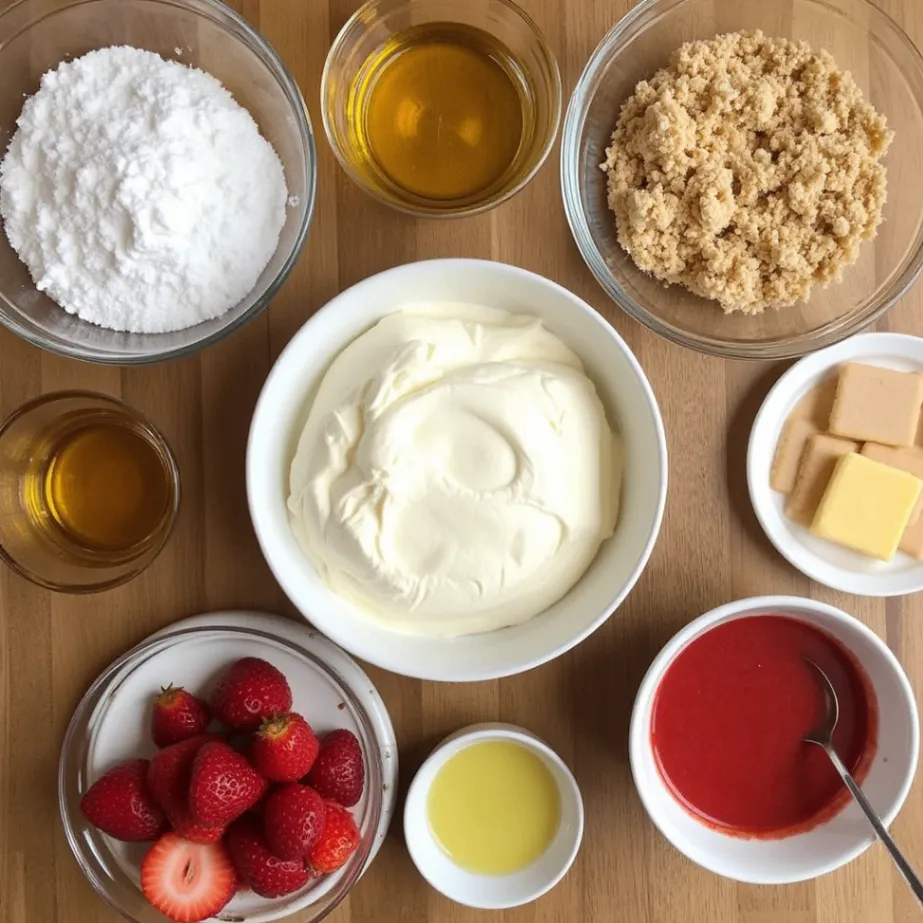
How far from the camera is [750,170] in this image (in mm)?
918

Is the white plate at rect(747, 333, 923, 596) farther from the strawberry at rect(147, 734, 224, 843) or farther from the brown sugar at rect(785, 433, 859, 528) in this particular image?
the strawberry at rect(147, 734, 224, 843)

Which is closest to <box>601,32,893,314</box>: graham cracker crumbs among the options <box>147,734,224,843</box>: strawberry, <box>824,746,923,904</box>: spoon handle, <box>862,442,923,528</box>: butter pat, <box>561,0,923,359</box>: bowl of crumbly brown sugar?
<box>561,0,923,359</box>: bowl of crumbly brown sugar

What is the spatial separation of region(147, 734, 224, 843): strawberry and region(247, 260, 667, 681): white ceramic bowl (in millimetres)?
228

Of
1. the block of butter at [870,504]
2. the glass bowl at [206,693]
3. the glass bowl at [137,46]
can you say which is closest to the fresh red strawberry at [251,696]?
the glass bowl at [206,693]

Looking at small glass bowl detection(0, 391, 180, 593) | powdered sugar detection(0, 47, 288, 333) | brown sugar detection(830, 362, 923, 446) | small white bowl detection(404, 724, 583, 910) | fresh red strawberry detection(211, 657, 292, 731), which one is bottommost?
small white bowl detection(404, 724, 583, 910)

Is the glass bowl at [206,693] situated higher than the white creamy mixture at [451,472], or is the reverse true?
the white creamy mixture at [451,472]

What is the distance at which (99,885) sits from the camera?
99cm

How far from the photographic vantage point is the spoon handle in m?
0.91

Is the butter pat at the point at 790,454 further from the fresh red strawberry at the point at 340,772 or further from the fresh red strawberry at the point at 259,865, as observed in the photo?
the fresh red strawberry at the point at 259,865

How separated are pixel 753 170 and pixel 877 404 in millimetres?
315

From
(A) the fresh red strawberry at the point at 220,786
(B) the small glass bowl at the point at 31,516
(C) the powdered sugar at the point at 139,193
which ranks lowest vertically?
(A) the fresh red strawberry at the point at 220,786

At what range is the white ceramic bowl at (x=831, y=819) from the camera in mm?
944

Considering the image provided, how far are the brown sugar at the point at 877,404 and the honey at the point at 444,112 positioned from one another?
476 millimetres

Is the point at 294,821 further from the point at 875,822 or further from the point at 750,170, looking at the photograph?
the point at 750,170
